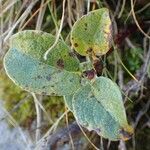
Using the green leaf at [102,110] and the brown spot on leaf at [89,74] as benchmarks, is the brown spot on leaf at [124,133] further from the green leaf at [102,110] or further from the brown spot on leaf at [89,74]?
the brown spot on leaf at [89,74]

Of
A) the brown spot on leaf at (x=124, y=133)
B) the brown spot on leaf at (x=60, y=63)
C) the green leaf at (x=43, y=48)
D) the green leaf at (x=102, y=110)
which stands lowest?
the brown spot on leaf at (x=124, y=133)

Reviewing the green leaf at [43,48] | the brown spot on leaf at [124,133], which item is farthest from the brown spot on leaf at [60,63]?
the brown spot on leaf at [124,133]

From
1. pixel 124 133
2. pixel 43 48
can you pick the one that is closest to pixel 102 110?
pixel 124 133

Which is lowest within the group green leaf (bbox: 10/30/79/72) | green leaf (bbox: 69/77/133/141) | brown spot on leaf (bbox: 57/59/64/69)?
green leaf (bbox: 69/77/133/141)

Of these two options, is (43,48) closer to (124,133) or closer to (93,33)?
(93,33)

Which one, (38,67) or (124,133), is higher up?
(38,67)

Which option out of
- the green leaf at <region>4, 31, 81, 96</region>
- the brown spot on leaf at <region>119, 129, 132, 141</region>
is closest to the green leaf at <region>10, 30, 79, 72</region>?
the green leaf at <region>4, 31, 81, 96</region>

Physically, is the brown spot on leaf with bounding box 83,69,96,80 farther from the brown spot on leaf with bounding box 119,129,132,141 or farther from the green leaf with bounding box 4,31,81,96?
the brown spot on leaf with bounding box 119,129,132,141
